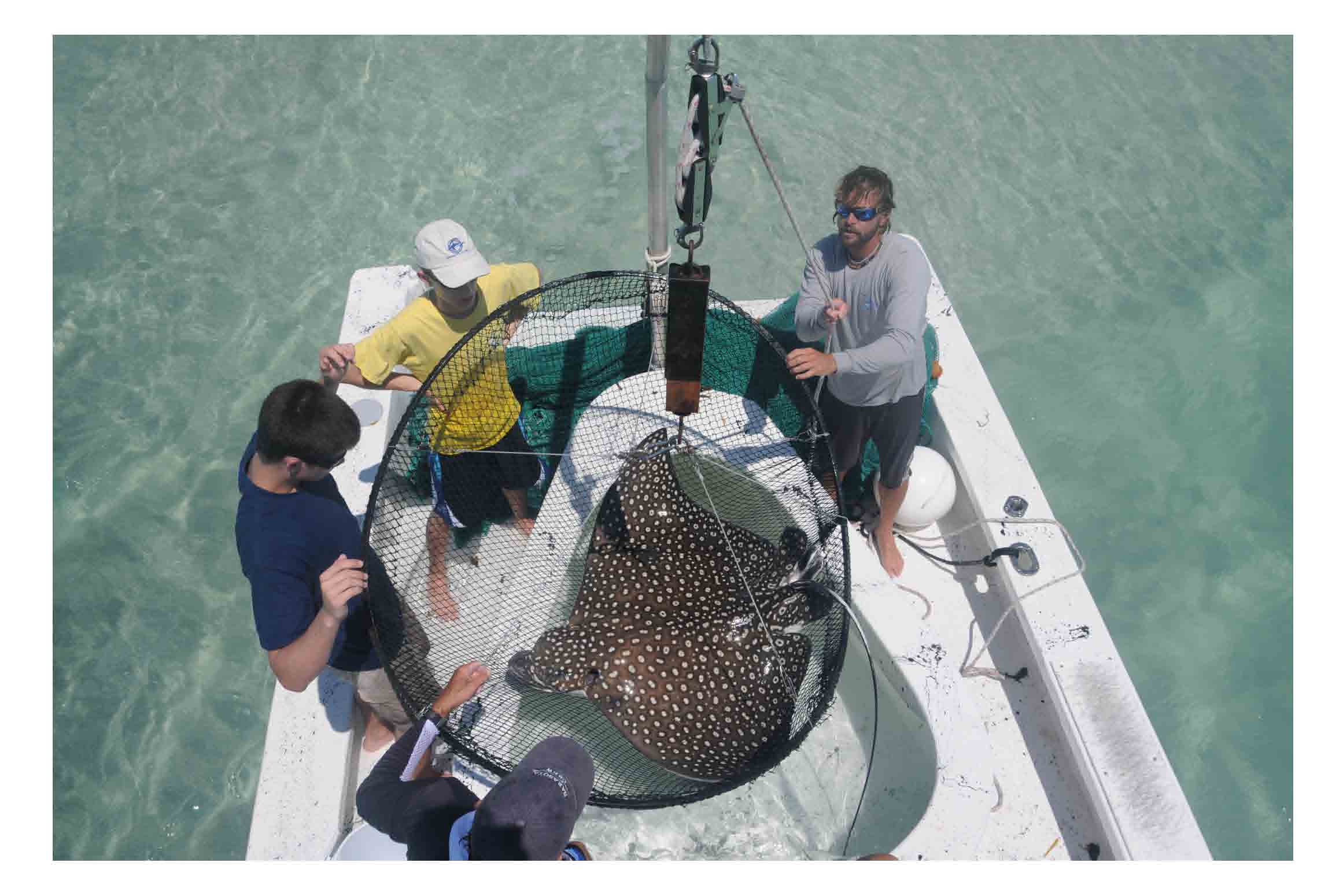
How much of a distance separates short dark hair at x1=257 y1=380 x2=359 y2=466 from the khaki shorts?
37.5 inches

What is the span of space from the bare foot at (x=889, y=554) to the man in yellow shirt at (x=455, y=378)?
1738 mm

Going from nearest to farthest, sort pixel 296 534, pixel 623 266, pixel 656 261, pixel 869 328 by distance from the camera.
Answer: pixel 296 534 → pixel 869 328 → pixel 656 261 → pixel 623 266

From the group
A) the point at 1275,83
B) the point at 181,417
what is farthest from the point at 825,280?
the point at 1275,83

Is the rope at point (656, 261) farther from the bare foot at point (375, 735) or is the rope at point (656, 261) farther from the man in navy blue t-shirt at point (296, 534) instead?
the bare foot at point (375, 735)

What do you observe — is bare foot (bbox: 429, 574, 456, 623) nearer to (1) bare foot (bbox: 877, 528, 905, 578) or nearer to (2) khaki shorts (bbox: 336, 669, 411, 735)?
(2) khaki shorts (bbox: 336, 669, 411, 735)

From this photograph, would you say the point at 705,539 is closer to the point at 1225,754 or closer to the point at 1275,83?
the point at 1225,754

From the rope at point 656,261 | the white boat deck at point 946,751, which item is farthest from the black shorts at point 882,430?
the rope at point 656,261

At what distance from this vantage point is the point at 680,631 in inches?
129

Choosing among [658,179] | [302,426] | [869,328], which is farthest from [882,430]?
[302,426]

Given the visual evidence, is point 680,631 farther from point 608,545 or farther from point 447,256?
point 447,256

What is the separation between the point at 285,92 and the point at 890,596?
7.59 metres

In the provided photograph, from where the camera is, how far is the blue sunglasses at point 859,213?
10.2ft

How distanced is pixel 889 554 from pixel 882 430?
0.72 meters

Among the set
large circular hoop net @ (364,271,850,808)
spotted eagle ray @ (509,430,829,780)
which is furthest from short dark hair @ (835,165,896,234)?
spotted eagle ray @ (509,430,829,780)
